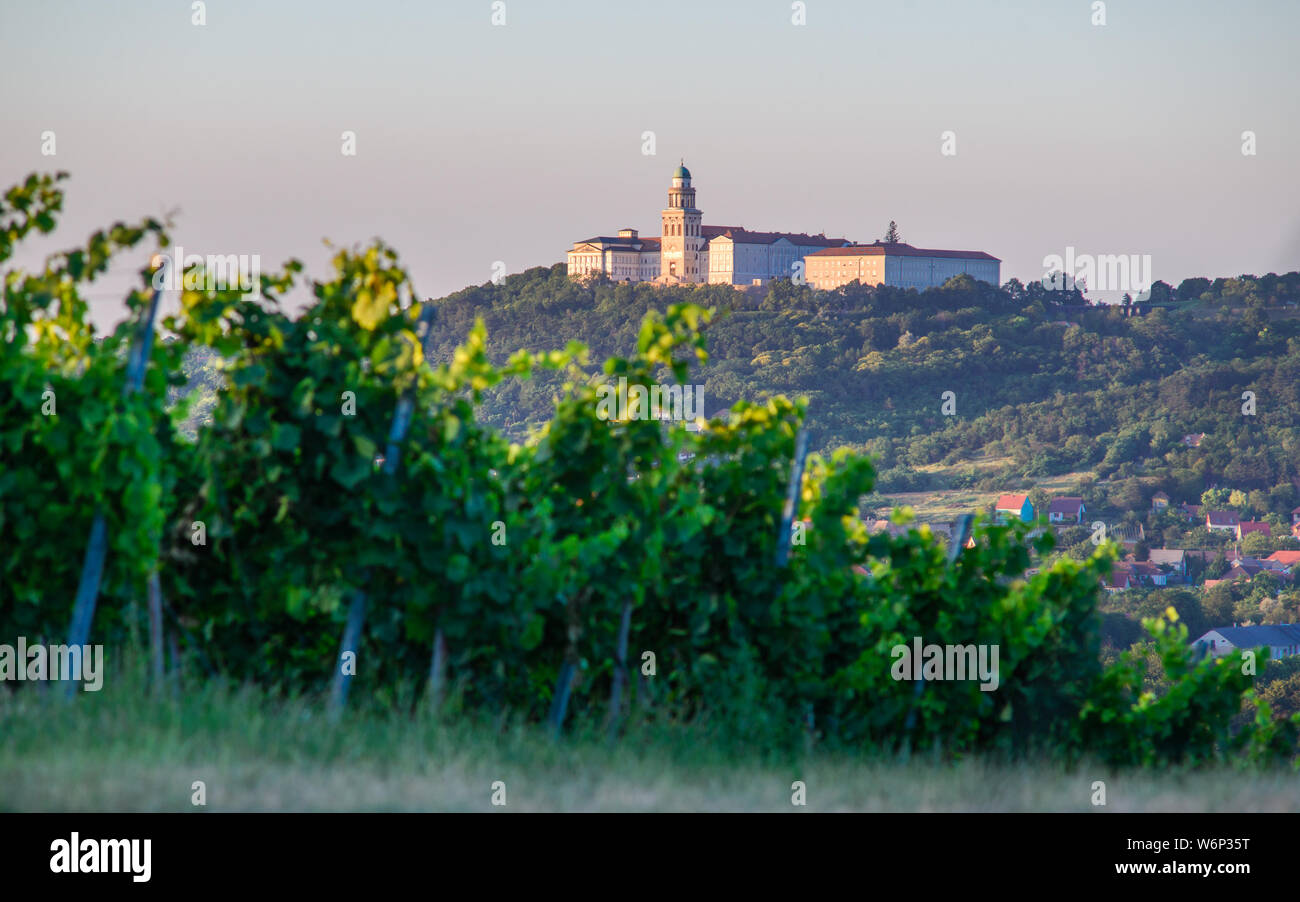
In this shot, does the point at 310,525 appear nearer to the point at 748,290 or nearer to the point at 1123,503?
the point at 1123,503

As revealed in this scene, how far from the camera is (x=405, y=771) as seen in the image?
15.7 ft

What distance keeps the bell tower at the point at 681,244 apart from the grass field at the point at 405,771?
148 m

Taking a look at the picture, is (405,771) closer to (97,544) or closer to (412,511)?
(412,511)

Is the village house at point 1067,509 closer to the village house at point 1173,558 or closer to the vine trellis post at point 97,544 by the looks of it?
the village house at point 1173,558

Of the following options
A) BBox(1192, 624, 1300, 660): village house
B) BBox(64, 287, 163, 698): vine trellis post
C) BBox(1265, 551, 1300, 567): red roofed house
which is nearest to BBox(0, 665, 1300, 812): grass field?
BBox(64, 287, 163, 698): vine trellis post

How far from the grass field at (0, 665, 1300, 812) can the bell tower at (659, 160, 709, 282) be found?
485ft

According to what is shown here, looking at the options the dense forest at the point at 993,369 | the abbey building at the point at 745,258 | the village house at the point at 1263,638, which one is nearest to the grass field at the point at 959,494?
the dense forest at the point at 993,369

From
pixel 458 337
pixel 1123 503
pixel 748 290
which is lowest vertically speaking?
pixel 1123 503

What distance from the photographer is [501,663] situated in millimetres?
6207

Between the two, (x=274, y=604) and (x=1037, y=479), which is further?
(x=1037, y=479)

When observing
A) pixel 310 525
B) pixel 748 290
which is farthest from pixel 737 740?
pixel 748 290

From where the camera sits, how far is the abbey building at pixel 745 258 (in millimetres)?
146250

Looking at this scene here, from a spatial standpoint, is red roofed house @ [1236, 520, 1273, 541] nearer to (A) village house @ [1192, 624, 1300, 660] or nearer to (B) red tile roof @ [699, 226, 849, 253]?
(A) village house @ [1192, 624, 1300, 660]
